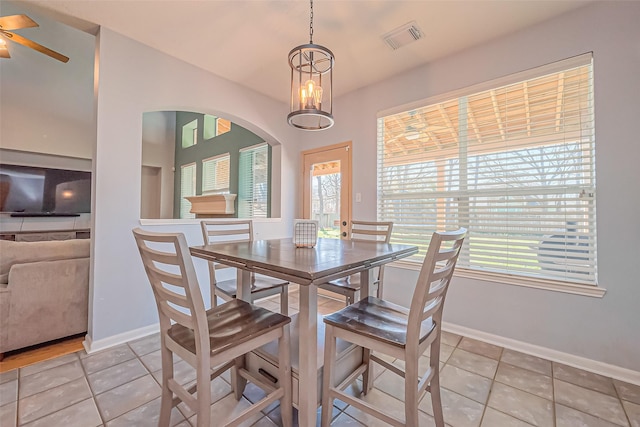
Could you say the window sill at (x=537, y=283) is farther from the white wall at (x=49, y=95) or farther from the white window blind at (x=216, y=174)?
the white wall at (x=49, y=95)

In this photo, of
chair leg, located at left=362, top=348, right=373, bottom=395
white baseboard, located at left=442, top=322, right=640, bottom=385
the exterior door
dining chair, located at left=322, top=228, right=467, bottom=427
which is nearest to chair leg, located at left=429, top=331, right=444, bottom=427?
dining chair, located at left=322, top=228, right=467, bottom=427

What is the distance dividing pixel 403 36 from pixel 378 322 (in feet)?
8.00

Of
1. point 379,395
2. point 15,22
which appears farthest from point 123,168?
point 379,395

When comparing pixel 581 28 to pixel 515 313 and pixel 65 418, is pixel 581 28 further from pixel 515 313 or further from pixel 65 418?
pixel 65 418

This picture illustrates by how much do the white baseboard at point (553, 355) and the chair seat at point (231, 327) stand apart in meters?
2.03

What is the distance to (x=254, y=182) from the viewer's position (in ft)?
15.4

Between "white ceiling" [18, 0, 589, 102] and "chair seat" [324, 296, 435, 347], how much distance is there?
2.21 m

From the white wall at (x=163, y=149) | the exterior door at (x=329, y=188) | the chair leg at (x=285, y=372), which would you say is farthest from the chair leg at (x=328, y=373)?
the white wall at (x=163, y=149)

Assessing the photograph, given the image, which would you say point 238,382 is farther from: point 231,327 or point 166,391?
point 231,327

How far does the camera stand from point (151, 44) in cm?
251

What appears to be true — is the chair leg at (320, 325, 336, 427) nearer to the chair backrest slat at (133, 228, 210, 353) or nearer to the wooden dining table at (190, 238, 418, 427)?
the wooden dining table at (190, 238, 418, 427)

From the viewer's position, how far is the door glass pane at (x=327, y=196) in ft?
11.9

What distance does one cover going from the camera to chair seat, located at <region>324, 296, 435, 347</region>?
117 centimetres

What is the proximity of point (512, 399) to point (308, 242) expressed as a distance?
1589mm
